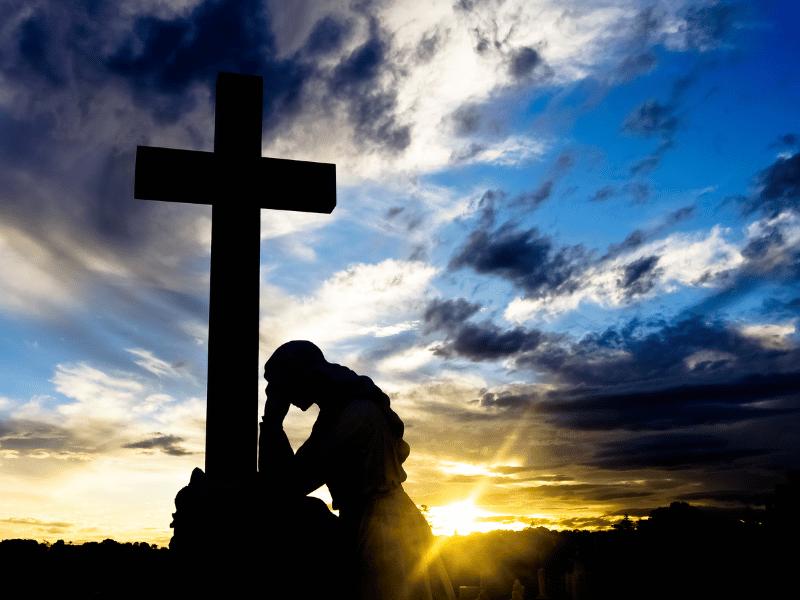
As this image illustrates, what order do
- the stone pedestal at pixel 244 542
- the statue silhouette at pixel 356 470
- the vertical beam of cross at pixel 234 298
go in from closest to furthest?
the stone pedestal at pixel 244 542 → the statue silhouette at pixel 356 470 → the vertical beam of cross at pixel 234 298

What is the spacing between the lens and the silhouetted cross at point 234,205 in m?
4.70

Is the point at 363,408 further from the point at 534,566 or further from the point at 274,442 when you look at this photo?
the point at 534,566

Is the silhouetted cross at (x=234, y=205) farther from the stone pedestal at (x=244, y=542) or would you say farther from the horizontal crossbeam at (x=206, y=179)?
the stone pedestal at (x=244, y=542)

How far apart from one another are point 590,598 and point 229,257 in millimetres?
11356

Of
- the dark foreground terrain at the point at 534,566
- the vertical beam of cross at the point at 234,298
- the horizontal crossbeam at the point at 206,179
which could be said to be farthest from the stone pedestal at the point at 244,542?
the horizontal crossbeam at the point at 206,179

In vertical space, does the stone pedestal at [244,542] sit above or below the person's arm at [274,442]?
below

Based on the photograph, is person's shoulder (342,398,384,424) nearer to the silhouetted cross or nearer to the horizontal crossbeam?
the silhouetted cross

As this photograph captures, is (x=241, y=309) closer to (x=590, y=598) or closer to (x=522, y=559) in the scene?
(x=590, y=598)

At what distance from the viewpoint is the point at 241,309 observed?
496 cm

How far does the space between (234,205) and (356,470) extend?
2635 mm

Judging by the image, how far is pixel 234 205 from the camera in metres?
5.29

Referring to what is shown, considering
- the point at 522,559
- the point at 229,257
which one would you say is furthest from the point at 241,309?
the point at 522,559

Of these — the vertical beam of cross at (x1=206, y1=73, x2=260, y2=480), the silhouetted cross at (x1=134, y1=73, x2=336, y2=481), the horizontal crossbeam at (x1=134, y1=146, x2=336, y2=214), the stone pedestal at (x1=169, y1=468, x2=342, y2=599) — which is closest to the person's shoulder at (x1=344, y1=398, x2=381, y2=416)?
the stone pedestal at (x1=169, y1=468, x2=342, y2=599)

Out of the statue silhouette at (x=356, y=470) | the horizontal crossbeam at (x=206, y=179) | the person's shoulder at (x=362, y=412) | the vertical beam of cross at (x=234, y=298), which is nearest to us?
the statue silhouette at (x=356, y=470)
